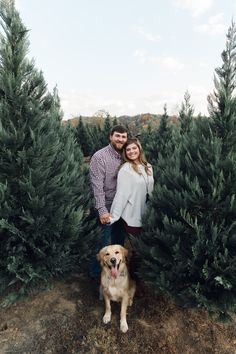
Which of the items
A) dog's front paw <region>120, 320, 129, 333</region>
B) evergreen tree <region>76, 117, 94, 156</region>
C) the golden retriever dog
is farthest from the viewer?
evergreen tree <region>76, 117, 94, 156</region>

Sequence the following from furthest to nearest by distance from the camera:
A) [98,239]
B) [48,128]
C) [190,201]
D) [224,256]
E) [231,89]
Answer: [98,239] → [48,128] → [231,89] → [190,201] → [224,256]

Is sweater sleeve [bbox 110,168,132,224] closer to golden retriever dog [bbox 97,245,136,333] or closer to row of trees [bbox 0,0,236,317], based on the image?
row of trees [bbox 0,0,236,317]

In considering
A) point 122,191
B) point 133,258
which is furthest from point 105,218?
point 133,258

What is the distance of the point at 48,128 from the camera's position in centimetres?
544

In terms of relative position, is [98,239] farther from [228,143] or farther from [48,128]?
[228,143]

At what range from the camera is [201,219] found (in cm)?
483

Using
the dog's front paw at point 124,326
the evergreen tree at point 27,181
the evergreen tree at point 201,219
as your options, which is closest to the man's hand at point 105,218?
the evergreen tree at point 27,181

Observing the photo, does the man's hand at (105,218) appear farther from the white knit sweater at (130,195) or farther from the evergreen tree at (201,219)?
the evergreen tree at (201,219)

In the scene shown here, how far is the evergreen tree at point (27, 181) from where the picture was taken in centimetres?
494

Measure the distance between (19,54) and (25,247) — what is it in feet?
9.54

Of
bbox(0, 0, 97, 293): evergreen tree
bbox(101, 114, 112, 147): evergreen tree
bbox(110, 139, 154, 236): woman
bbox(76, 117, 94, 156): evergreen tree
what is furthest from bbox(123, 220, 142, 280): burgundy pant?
bbox(76, 117, 94, 156): evergreen tree

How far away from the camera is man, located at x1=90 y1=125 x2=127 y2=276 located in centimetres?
573

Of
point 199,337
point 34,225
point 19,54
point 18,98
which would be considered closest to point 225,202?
point 199,337

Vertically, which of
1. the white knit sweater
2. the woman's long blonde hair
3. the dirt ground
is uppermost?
the woman's long blonde hair
